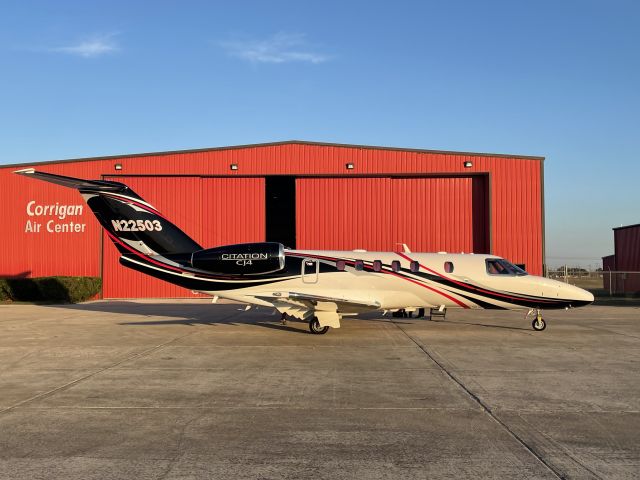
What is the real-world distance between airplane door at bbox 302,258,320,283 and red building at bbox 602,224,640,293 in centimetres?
2596

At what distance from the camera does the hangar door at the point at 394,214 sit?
89.3 feet

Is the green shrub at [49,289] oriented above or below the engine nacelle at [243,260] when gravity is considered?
below

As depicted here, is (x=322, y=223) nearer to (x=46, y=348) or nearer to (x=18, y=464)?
(x=46, y=348)

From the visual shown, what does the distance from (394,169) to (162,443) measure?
23.2 metres

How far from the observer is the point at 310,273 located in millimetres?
14898

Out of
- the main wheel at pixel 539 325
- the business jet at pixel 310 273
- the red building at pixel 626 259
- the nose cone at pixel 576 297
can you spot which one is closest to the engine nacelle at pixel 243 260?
the business jet at pixel 310 273

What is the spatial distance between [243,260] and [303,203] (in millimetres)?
13237

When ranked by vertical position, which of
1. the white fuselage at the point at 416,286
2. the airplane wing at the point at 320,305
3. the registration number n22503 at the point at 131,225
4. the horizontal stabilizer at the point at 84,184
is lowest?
the airplane wing at the point at 320,305

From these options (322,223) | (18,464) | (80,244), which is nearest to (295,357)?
(18,464)

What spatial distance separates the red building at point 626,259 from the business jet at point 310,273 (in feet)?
71.7

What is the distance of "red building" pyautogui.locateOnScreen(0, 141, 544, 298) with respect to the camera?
26828 millimetres

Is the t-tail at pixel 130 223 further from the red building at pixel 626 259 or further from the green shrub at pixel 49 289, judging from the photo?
the red building at pixel 626 259

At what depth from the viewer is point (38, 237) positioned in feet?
92.6

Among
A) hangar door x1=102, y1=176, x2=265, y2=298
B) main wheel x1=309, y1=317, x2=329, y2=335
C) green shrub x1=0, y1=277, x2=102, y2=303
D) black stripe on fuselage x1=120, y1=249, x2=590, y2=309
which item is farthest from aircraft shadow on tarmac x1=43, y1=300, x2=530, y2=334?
hangar door x1=102, y1=176, x2=265, y2=298
